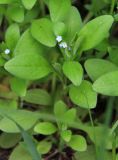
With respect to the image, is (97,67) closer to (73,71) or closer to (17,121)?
(73,71)

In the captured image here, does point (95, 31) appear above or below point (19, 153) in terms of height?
above

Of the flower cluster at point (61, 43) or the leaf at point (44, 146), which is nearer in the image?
the flower cluster at point (61, 43)

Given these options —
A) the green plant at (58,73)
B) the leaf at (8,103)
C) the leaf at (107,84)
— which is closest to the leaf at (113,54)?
the green plant at (58,73)

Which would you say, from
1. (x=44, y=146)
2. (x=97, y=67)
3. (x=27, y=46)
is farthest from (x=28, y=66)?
(x=44, y=146)

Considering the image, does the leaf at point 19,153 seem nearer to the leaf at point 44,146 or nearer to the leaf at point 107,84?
the leaf at point 44,146

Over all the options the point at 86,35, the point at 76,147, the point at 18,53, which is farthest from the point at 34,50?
the point at 76,147

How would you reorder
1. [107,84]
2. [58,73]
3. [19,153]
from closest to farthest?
[107,84] < [58,73] < [19,153]
